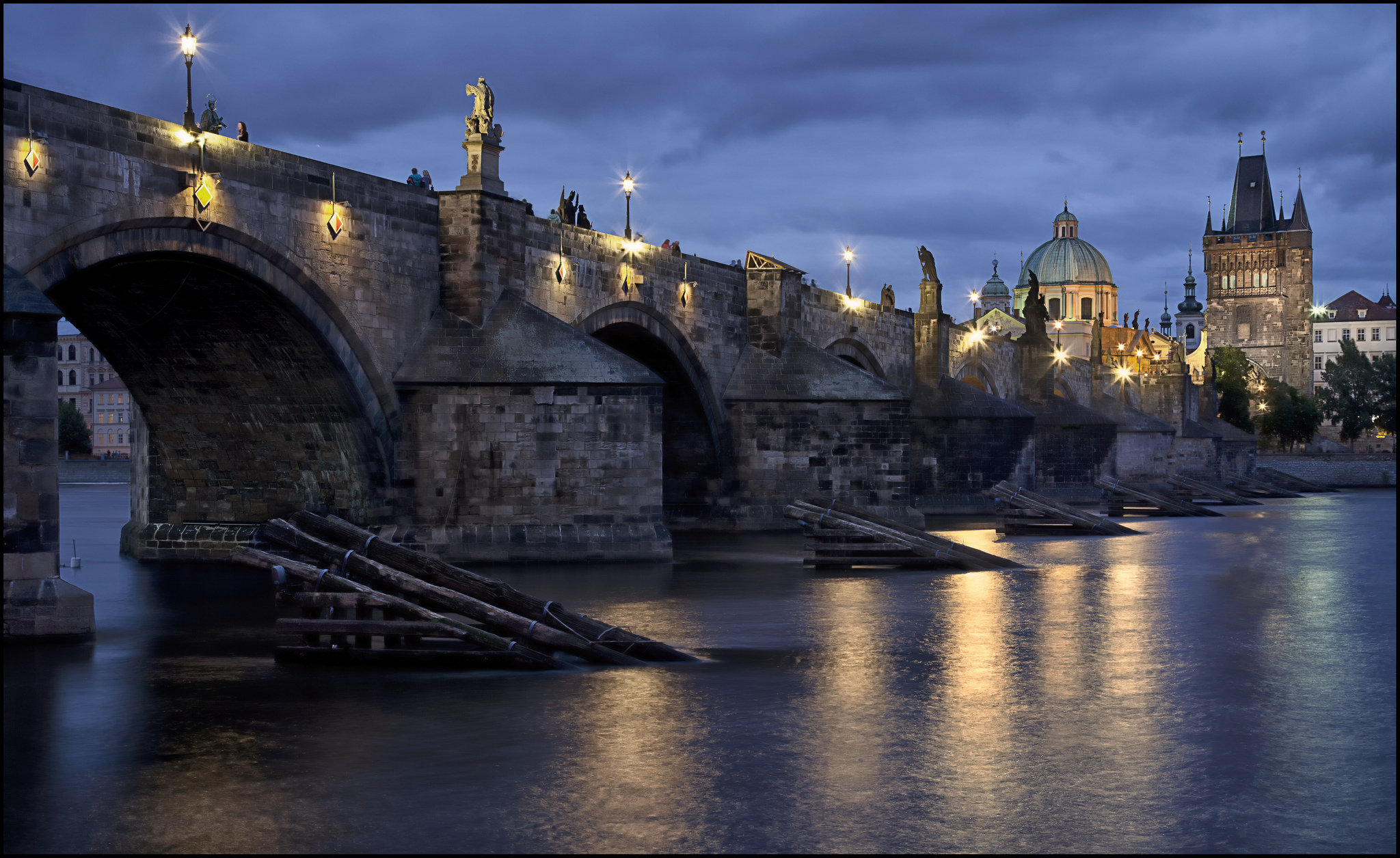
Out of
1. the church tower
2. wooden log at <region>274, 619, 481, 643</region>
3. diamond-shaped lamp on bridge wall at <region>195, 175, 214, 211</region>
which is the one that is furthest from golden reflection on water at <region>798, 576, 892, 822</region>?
the church tower

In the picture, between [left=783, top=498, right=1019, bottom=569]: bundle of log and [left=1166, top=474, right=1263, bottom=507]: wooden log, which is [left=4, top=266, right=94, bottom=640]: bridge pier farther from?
[left=1166, top=474, right=1263, bottom=507]: wooden log

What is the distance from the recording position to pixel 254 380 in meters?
23.1

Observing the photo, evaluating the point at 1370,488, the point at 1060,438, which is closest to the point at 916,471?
the point at 1060,438

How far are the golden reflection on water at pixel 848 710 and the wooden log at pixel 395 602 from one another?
231cm

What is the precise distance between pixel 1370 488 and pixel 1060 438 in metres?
32.2

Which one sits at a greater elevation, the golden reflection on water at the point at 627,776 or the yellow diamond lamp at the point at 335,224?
the yellow diamond lamp at the point at 335,224

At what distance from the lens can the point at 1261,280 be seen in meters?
136

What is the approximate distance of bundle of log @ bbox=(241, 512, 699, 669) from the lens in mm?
12172

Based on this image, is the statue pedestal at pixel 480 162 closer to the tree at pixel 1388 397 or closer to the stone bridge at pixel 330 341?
the stone bridge at pixel 330 341

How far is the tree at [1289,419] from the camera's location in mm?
99500

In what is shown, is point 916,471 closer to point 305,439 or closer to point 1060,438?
point 1060,438

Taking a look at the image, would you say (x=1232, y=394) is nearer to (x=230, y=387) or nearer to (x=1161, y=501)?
(x=1161, y=501)

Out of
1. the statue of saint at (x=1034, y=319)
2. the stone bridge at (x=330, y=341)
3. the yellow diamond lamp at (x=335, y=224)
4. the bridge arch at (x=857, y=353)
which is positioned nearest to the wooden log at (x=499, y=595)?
the stone bridge at (x=330, y=341)

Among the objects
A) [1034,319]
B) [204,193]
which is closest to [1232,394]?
[1034,319]
